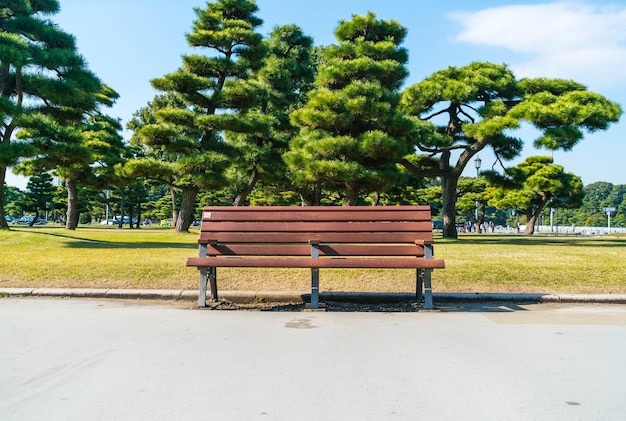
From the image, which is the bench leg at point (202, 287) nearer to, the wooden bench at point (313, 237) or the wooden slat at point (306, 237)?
the wooden bench at point (313, 237)

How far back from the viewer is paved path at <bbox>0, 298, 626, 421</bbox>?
9.13ft

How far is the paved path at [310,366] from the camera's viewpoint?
9.13 feet

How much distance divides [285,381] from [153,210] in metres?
58.7

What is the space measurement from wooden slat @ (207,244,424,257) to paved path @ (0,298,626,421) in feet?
2.43

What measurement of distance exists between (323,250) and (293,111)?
15.0 metres

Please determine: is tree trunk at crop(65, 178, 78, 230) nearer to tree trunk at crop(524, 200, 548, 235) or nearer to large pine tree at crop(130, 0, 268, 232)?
large pine tree at crop(130, 0, 268, 232)

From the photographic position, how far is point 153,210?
194 ft

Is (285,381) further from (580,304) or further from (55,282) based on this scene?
(55,282)

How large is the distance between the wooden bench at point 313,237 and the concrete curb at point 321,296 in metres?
0.35

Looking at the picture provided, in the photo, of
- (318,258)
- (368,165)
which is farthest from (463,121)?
(318,258)

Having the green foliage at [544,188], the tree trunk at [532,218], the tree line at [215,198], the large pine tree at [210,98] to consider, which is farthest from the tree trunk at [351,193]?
the tree trunk at [532,218]

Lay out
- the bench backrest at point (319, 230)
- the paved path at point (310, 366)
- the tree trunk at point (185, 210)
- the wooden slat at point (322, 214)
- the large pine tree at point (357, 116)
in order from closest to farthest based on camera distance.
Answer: the paved path at point (310, 366) → the bench backrest at point (319, 230) → the wooden slat at point (322, 214) → the large pine tree at point (357, 116) → the tree trunk at point (185, 210)

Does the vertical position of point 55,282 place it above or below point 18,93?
below

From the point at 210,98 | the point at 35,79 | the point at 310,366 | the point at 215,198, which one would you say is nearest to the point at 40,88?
the point at 35,79
